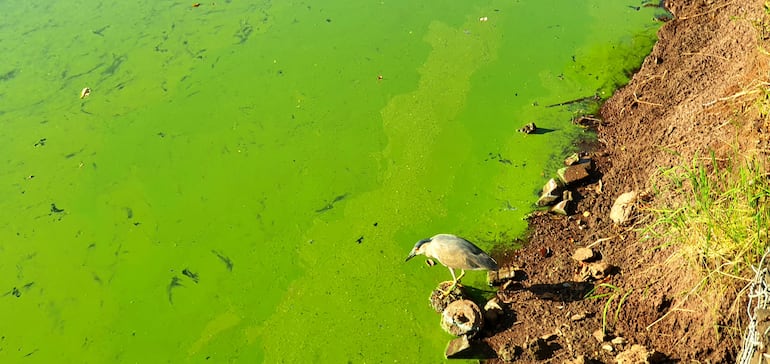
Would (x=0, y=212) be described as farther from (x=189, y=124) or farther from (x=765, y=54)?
(x=765, y=54)

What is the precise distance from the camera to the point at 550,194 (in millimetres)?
3148

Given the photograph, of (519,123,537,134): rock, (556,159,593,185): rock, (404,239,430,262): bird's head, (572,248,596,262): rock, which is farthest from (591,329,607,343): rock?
(519,123,537,134): rock

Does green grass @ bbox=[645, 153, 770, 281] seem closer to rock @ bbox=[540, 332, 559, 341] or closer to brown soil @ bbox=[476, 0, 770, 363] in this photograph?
brown soil @ bbox=[476, 0, 770, 363]

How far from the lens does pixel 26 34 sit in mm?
4789

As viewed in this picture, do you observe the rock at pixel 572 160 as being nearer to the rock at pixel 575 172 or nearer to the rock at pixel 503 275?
the rock at pixel 575 172

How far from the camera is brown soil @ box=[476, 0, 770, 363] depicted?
232 centimetres

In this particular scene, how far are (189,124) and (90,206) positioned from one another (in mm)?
894

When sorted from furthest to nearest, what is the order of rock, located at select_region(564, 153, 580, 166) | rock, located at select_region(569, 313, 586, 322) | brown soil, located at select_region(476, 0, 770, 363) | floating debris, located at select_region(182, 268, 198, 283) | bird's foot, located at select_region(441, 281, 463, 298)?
rock, located at select_region(564, 153, 580, 166) < floating debris, located at select_region(182, 268, 198, 283) < bird's foot, located at select_region(441, 281, 463, 298) < rock, located at select_region(569, 313, 586, 322) < brown soil, located at select_region(476, 0, 770, 363)

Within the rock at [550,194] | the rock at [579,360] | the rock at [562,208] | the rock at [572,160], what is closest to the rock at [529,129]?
the rock at [572,160]

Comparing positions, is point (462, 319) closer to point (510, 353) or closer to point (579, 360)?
point (510, 353)

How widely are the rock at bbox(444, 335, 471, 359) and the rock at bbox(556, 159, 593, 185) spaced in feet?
4.07

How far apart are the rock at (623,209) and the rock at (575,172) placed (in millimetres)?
283

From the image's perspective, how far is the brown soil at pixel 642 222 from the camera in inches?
91.3

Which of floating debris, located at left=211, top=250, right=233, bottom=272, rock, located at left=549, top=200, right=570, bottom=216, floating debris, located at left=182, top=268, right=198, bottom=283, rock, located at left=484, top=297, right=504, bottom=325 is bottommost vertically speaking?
floating debris, located at left=182, top=268, right=198, bottom=283
